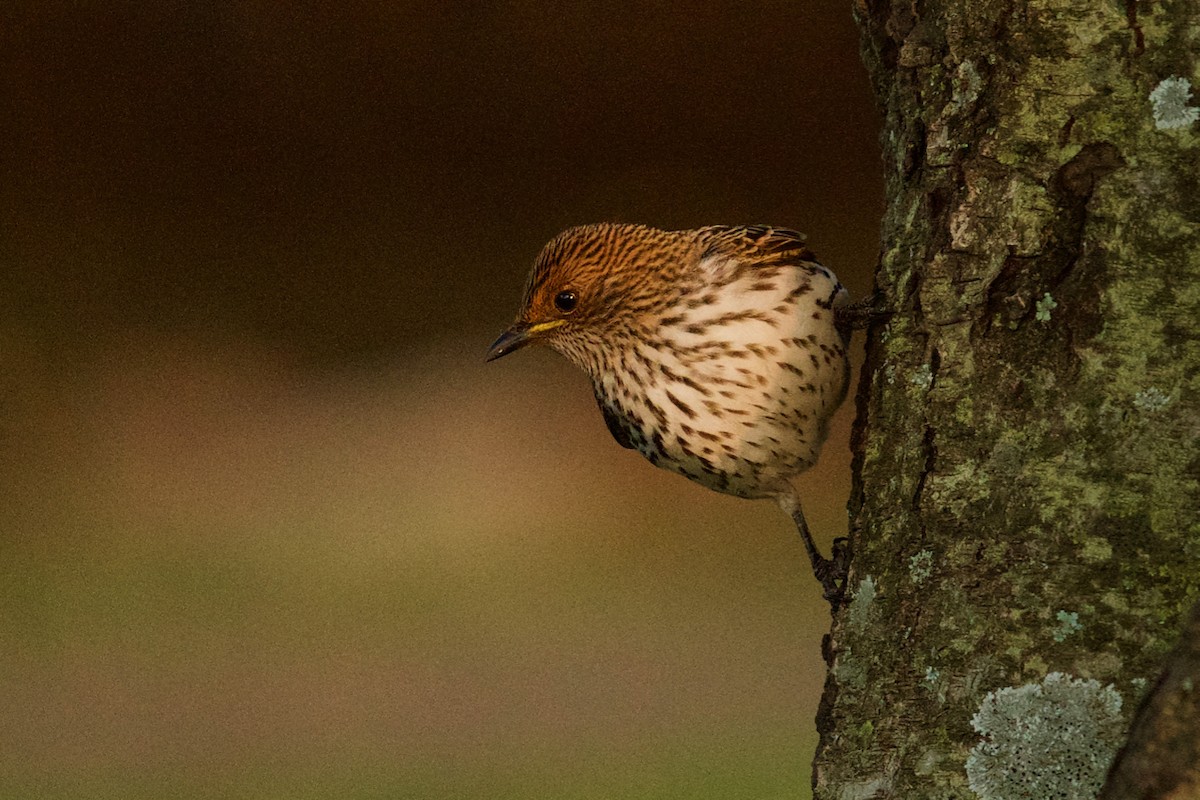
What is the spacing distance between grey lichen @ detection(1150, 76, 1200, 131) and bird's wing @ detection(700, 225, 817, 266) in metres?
1.52

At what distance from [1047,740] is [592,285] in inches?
87.5

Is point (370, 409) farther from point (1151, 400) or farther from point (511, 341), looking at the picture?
point (1151, 400)

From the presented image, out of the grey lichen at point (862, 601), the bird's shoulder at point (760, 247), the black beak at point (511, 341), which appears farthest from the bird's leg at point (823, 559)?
the black beak at point (511, 341)

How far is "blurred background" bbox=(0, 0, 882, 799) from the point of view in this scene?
7.19 m

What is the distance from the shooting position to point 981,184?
7.71ft

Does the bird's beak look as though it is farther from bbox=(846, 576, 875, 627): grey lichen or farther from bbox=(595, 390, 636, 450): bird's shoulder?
bbox=(846, 576, 875, 627): grey lichen

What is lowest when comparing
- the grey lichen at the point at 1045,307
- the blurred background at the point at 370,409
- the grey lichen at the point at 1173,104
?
the blurred background at the point at 370,409

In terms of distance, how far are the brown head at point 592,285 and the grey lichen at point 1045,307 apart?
1710mm

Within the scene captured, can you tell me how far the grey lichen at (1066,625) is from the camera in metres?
2.11

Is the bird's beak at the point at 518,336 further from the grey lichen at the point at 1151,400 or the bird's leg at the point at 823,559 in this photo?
the grey lichen at the point at 1151,400

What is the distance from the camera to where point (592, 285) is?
403 cm

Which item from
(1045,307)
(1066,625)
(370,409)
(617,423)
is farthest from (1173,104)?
(370,409)

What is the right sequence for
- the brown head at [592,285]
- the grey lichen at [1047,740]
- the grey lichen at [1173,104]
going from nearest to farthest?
the grey lichen at [1047,740] < the grey lichen at [1173,104] < the brown head at [592,285]

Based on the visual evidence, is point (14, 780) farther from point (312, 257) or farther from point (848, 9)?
point (848, 9)
